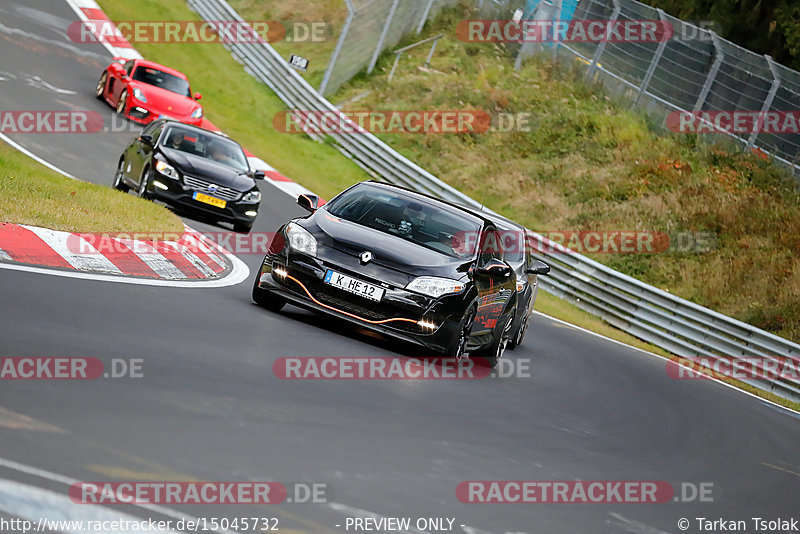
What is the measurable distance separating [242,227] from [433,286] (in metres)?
7.83

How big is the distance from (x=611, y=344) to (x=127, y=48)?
823 inches

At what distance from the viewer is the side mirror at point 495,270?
10.9 meters

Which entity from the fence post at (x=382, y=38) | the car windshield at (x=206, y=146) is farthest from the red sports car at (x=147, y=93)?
the fence post at (x=382, y=38)

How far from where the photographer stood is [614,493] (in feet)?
25.1

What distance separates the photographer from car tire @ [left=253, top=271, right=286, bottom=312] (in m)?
10.7

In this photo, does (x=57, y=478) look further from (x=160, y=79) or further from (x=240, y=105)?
(x=240, y=105)

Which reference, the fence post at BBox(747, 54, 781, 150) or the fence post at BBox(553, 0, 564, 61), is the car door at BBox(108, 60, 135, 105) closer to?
the fence post at BBox(553, 0, 564, 61)

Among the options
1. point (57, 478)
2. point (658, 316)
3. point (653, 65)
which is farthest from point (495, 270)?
point (653, 65)

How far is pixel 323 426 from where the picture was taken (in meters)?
7.03

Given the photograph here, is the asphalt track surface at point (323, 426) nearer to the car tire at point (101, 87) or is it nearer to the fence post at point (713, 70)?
the car tire at point (101, 87)

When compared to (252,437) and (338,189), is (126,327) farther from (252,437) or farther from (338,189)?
(338,189)

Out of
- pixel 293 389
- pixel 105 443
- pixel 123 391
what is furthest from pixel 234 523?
pixel 293 389

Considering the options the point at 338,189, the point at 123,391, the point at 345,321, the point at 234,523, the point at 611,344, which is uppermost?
the point at 234,523

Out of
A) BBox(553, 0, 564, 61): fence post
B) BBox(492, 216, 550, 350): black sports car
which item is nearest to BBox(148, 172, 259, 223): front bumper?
BBox(492, 216, 550, 350): black sports car
